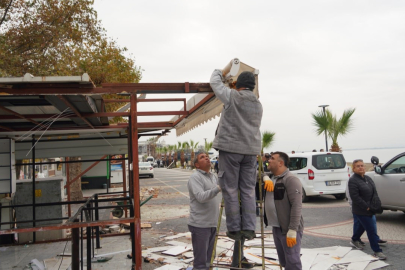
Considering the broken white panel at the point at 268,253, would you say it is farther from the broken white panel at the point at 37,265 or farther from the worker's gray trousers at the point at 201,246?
the broken white panel at the point at 37,265

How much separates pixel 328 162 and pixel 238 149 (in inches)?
406

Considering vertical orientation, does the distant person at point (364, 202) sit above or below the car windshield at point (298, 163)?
below

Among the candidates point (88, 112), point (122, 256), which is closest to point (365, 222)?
point (122, 256)

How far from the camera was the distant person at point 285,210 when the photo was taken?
3869 millimetres

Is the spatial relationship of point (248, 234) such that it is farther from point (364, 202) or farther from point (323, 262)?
point (364, 202)

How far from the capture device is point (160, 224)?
10117 mm

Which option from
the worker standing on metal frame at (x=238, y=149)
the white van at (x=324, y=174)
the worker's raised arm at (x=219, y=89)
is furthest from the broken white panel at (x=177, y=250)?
the white van at (x=324, y=174)

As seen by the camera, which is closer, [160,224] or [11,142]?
[11,142]

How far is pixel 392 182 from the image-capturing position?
855 cm

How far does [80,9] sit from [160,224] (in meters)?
8.72

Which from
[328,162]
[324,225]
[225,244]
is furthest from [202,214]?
[328,162]

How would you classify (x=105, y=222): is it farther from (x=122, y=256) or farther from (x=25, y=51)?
(x=25, y=51)

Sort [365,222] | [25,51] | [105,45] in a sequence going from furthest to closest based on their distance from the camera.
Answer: [105,45]
[25,51]
[365,222]

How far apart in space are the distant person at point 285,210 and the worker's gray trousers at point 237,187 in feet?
1.75
